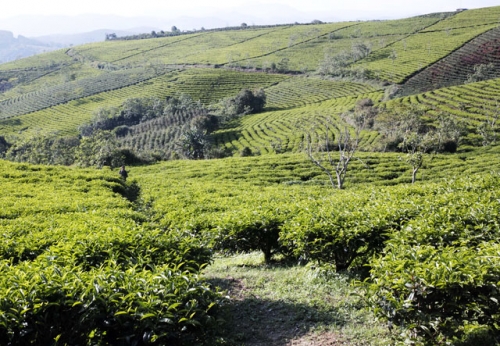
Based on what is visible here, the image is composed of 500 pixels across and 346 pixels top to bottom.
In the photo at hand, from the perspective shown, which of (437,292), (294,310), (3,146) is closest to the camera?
(437,292)

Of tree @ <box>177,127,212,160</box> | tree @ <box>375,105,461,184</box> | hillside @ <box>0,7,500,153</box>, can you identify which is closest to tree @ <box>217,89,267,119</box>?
hillside @ <box>0,7,500,153</box>

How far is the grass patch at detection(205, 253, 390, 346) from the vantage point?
643cm

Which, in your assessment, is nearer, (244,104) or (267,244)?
(267,244)

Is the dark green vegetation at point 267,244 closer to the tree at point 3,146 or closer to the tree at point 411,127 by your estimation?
the tree at point 411,127

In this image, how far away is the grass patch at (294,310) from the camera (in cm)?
643

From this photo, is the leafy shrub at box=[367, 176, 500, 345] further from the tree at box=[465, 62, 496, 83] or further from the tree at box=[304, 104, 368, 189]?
the tree at box=[465, 62, 496, 83]

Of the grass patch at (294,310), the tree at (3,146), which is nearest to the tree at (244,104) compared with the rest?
the tree at (3,146)

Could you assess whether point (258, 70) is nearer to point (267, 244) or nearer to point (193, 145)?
point (193, 145)

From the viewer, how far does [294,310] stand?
291 inches

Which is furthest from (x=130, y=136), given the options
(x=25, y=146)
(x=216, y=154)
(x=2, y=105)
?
(x=2, y=105)

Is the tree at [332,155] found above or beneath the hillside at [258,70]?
beneath

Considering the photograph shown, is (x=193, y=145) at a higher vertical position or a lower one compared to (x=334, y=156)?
lower

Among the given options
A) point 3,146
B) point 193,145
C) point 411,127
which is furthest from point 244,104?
point 3,146

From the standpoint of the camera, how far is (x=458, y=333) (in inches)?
222
